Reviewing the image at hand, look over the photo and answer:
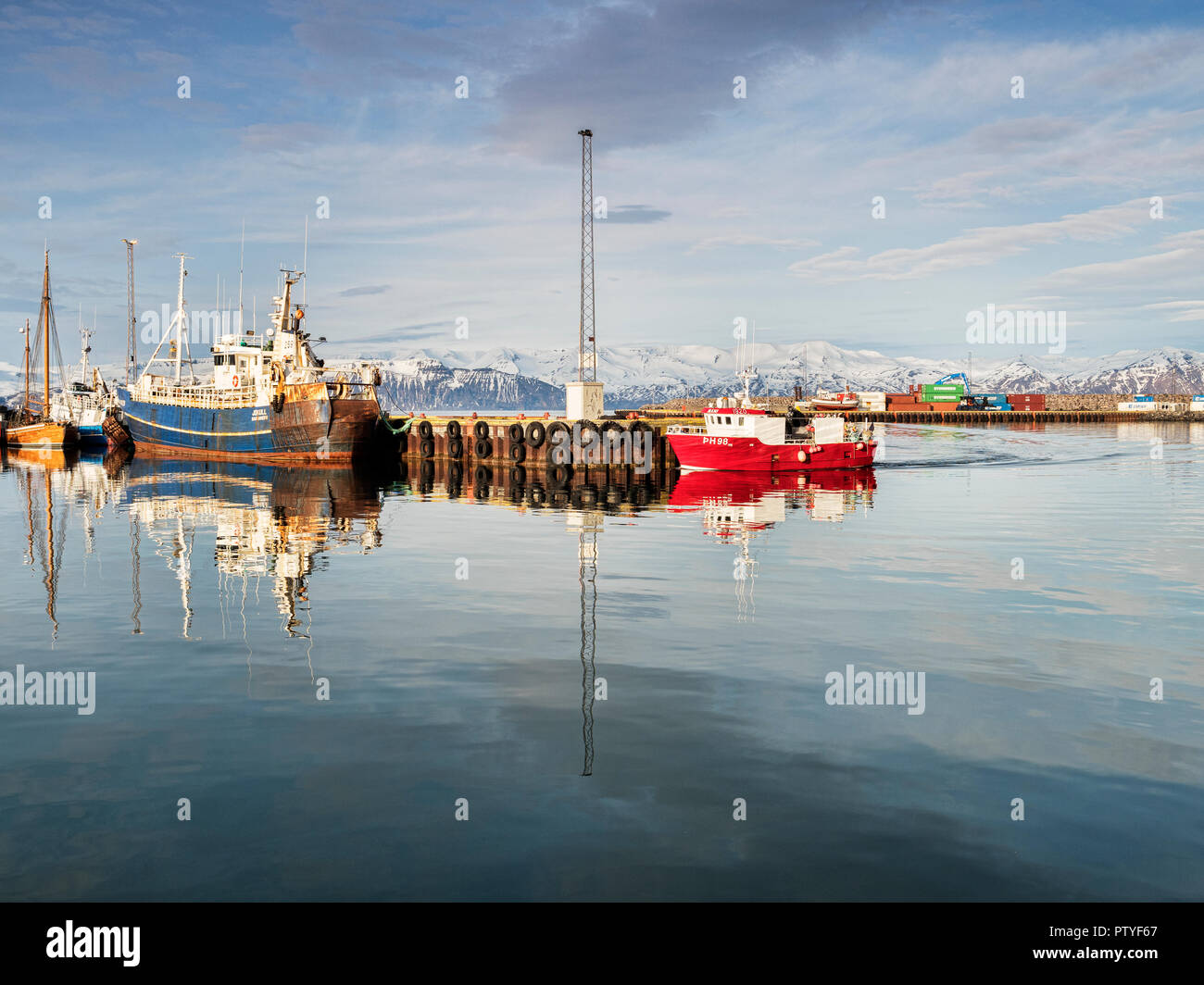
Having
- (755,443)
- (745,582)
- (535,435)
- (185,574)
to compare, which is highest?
(535,435)

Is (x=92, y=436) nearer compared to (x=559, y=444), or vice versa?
(x=559, y=444)

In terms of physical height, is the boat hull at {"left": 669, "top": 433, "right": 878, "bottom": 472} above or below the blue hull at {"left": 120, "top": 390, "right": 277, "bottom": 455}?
below

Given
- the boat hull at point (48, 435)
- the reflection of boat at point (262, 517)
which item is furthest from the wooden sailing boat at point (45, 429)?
the reflection of boat at point (262, 517)

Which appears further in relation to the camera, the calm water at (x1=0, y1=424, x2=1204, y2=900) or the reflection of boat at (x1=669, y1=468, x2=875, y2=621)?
the reflection of boat at (x1=669, y1=468, x2=875, y2=621)


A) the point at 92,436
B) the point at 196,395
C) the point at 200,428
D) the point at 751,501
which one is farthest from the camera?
the point at 92,436

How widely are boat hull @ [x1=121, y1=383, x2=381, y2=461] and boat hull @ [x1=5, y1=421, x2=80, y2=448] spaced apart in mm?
18701

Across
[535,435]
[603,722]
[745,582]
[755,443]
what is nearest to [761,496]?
[755,443]

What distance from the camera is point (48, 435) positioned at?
95.8 m

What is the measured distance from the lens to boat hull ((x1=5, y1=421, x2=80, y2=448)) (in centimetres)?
9512

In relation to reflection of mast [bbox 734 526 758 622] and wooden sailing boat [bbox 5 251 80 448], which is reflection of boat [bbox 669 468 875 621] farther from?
wooden sailing boat [bbox 5 251 80 448]

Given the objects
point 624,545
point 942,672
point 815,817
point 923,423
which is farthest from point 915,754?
point 923,423

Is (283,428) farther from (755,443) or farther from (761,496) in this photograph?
(761,496)

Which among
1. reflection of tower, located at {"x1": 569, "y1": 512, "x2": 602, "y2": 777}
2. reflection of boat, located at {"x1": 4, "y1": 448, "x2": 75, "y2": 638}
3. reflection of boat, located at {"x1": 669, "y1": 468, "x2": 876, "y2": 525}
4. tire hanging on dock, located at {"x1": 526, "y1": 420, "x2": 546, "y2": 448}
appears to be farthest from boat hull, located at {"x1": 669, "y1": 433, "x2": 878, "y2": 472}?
reflection of boat, located at {"x1": 4, "y1": 448, "x2": 75, "y2": 638}

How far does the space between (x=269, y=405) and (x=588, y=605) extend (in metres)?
59.1
